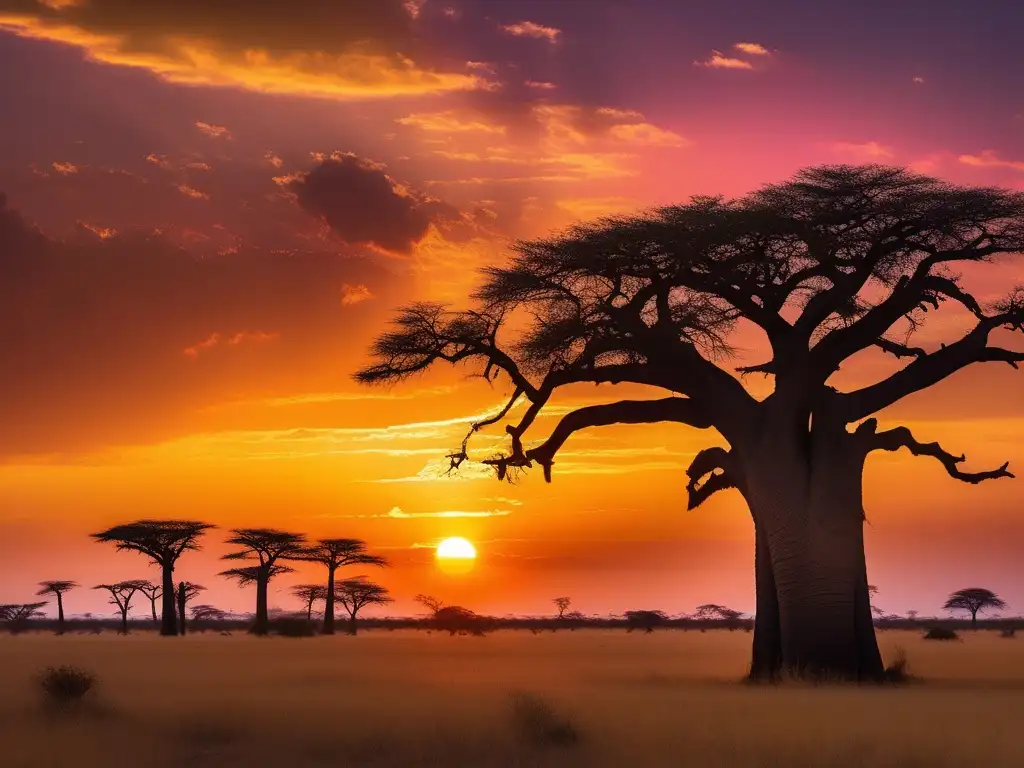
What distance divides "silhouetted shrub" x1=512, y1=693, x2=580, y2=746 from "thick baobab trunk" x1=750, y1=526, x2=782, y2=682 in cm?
1028

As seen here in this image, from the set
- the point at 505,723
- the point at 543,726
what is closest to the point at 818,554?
the point at 505,723

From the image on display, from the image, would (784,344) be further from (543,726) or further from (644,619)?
(644,619)

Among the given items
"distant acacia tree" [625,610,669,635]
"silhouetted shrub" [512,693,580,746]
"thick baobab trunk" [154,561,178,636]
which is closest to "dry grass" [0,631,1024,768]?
"silhouetted shrub" [512,693,580,746]

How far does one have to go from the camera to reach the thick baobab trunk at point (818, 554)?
22859mm

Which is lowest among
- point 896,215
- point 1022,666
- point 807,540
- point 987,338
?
point 1022,666

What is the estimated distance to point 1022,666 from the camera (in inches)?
1282

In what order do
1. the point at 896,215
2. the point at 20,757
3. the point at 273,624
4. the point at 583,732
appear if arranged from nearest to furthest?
1. the point at 20,757
2. the point at 583,732
3. the point at 896,215
4. the point at 273,624

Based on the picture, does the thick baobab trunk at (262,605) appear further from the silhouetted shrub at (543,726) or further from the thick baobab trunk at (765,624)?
the silhouetted shrub at (543,726)

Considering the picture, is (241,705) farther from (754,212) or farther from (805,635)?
(754,212)

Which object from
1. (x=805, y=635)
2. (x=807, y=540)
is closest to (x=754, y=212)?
(x=807, y=540)

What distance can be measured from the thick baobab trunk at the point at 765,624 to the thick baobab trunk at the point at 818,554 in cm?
60

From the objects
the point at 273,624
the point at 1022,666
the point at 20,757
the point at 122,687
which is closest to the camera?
the point at 20,757

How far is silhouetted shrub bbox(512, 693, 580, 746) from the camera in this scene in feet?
44.4

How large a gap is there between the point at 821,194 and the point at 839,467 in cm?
498
